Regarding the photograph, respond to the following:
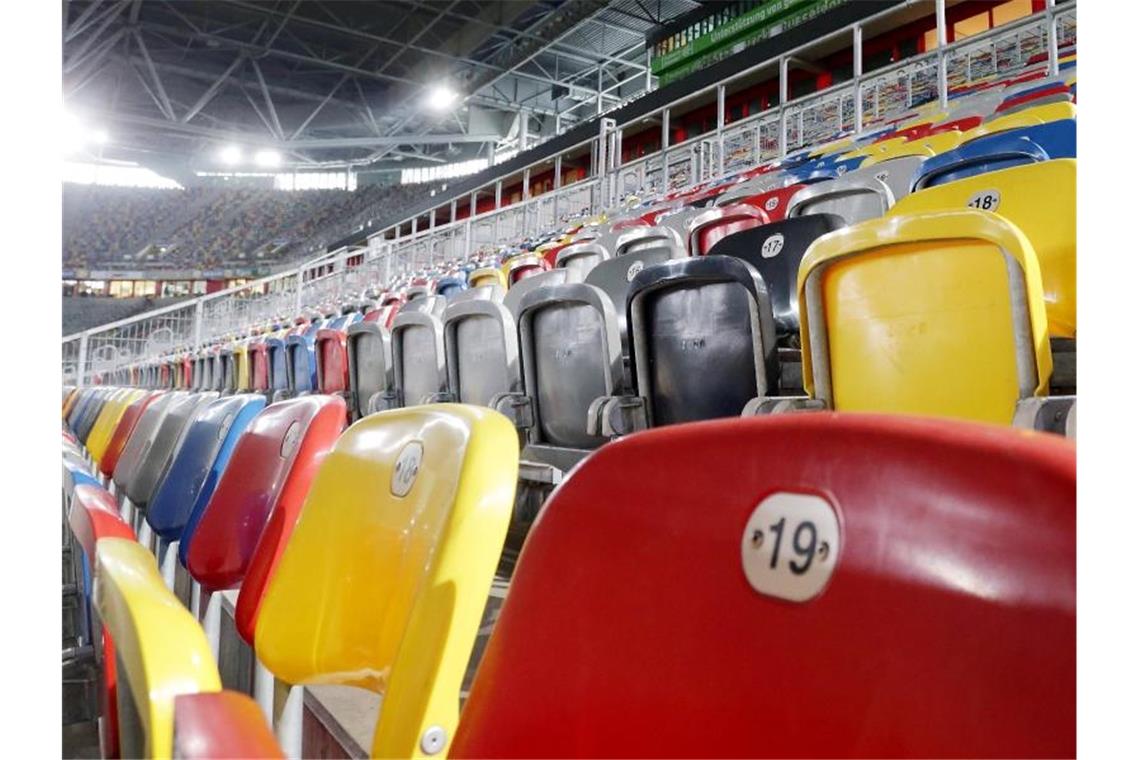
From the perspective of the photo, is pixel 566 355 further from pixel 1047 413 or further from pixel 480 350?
pixel 1047 413

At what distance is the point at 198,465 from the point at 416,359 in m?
1.42

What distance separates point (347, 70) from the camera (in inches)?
744

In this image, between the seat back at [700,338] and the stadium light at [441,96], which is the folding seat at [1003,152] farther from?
the stadium light at [441,96]

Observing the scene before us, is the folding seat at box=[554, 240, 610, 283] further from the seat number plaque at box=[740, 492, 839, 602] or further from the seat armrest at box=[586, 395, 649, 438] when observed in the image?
the seat number plaque at box=[740, 492, 839, 602]

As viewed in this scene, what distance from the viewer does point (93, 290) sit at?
76.0 ft

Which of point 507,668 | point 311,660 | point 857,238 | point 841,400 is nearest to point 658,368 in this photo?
point 841,400

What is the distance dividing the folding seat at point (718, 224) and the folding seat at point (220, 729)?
7.98 feet

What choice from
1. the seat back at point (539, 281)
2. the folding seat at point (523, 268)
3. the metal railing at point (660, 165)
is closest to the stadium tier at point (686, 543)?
the seat back at point (539, 281)

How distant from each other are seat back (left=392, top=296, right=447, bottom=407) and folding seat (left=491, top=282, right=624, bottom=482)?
546 millimetres

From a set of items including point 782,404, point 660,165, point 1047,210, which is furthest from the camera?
point 660,165

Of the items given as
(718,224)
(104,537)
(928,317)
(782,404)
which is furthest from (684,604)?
(718,224)

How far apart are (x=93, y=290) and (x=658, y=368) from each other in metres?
26.0
